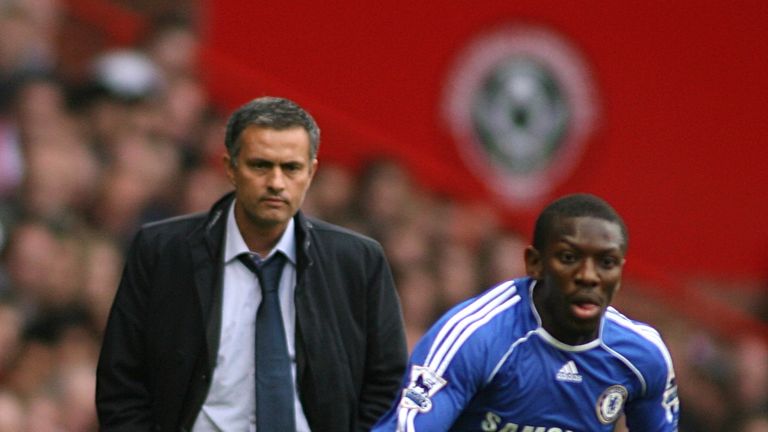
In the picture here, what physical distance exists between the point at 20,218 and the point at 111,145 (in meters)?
0.91

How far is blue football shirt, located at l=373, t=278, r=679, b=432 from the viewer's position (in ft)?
15.0

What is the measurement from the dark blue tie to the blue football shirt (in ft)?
1.21

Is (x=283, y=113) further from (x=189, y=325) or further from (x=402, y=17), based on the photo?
(x=402, y=17)

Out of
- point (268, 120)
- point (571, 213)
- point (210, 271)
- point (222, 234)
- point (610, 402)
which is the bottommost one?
point (610, 402)

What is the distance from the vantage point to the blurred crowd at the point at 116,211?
7.37 meters

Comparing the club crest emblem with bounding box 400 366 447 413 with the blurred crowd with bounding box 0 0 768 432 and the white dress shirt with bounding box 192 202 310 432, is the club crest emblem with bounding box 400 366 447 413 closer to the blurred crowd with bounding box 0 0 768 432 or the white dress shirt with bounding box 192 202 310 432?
the white dress shirt with bounding box 192 202 310 432

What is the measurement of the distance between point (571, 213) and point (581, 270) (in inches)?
6.9

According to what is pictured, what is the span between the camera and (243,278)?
200 inches

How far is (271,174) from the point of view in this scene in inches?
195

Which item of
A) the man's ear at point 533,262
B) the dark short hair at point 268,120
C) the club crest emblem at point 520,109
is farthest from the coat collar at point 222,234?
the club crest emblem at point 520,109

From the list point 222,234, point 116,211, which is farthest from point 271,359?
point 116,211

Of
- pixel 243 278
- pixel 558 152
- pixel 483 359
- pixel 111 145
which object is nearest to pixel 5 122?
pixel 111 145

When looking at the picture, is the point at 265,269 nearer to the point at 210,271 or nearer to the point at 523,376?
the point at 210,271

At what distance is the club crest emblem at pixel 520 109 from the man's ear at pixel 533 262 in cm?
702
